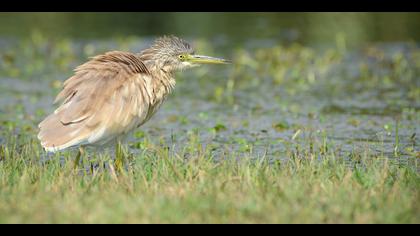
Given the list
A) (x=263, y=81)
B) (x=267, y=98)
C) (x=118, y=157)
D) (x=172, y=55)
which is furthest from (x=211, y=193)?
(x=263, y=81)

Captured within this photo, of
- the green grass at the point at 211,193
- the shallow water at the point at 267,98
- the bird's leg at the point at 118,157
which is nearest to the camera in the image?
the green grass at the point at 211,193

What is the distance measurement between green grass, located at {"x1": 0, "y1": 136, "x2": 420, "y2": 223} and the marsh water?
0.91 m

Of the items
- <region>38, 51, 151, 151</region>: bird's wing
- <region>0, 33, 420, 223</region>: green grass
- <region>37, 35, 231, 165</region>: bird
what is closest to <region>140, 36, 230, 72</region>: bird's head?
<region>37, 35, 231, 165</region>: bird

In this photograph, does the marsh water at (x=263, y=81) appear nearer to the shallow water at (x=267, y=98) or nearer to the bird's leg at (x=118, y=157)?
the shallow water at (x=267, y=98)

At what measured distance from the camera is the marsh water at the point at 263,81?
7870 millimetres

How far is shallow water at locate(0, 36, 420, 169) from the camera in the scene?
7711mm

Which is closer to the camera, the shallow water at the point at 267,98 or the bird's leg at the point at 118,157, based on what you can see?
the bird's leg at the point at 118,157

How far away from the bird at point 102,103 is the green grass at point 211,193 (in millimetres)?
279

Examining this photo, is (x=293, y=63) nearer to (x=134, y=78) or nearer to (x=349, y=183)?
(x=134, y=78)

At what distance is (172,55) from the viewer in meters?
7.12

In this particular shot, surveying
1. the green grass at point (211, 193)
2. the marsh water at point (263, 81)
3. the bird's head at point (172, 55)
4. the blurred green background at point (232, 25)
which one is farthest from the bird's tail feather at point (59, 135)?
the blurred green background at point (232, 25)

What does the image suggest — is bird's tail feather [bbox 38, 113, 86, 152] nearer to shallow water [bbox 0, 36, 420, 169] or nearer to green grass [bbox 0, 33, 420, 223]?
green grass [bbox 0, 33, 420, 223]

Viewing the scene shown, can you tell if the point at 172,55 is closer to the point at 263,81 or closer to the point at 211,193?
the point at 211,193

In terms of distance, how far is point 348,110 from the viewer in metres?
9.29
